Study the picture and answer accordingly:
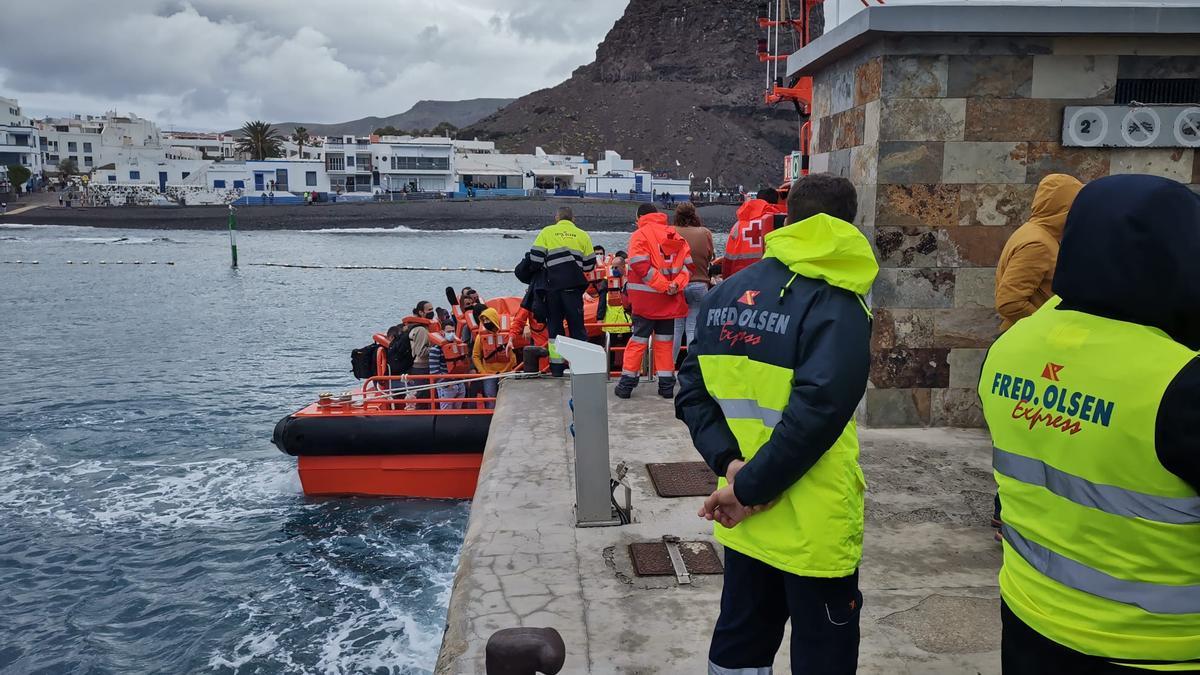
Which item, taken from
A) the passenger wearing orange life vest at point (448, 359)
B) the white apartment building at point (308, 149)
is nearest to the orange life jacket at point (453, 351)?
the passenger wearing orange life vest at point (448, 359)

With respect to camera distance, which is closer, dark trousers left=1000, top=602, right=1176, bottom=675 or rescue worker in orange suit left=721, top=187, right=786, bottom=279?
dark trousers left=1000, top=602, right=1176, bottom=675

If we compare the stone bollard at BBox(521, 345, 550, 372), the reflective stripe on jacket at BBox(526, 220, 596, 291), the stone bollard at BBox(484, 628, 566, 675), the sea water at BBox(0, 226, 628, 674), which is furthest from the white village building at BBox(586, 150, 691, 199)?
the stone bollard at BBox(484, 628, 566, 675)

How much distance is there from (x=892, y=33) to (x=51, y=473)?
1328 cm

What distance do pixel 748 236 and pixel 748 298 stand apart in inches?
204

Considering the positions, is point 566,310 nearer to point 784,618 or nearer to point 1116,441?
point 784,618

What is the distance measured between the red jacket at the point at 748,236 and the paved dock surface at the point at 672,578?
6.01ft

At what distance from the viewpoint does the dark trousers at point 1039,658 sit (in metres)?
2.06

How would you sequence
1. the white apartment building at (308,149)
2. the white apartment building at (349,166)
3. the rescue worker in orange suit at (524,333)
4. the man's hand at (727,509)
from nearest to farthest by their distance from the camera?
the man's hand at (727,509) → the rescue worker in orange suit at (524,333) → the white apartment building at (349,166) → the white apartment building at (308,149)

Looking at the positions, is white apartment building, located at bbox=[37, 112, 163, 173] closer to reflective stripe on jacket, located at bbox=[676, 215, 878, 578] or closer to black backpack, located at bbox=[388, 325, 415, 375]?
black backpack, located at bbox=[388, 325, 415, 375]

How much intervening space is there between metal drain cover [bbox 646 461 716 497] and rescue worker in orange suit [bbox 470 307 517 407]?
4.62m

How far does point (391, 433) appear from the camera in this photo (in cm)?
978

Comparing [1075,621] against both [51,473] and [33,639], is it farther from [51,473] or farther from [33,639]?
[51,473]

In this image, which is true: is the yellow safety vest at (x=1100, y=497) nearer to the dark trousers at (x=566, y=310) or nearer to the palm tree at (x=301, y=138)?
the dark trousers at (x=566, y=310)

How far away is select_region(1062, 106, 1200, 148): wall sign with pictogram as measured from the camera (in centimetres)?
660
